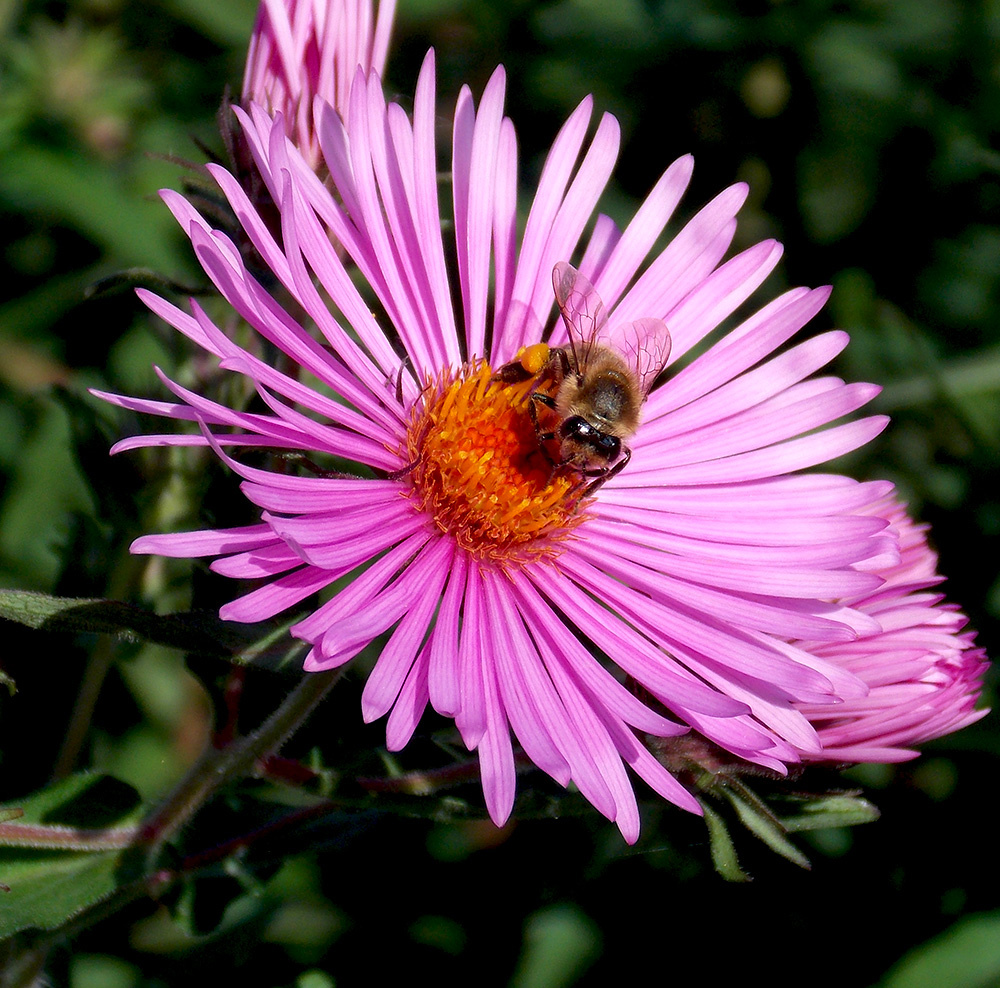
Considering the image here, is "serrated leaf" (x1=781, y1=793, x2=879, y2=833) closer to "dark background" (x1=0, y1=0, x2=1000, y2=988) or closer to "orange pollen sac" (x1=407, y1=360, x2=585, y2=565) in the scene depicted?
"dark background" (x1=0, y1=0, x2=1000, y2=988)

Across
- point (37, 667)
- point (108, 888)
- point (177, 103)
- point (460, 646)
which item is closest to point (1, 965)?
point (108, 888)

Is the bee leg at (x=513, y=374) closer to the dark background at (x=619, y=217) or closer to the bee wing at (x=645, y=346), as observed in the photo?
the bee wing at (x=645, y=346)

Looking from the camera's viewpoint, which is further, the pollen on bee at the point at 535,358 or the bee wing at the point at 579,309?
the pollen on bee at the point at 535,358

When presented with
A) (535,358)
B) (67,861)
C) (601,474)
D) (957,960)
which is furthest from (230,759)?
(957,960)

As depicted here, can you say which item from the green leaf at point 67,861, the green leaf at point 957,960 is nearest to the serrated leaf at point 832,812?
the green leaf at point 957,960

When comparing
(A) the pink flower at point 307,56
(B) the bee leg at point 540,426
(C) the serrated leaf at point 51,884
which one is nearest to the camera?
(C) the serrated leaf at point 51,884

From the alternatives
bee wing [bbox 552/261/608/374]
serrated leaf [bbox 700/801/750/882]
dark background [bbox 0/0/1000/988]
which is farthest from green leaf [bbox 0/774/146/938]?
bee wing [bbox 552/261/608/374]

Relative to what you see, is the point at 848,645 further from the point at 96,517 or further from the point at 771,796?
the point at 96,517

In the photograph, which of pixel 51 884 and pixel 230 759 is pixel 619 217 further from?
pixel 51 884
